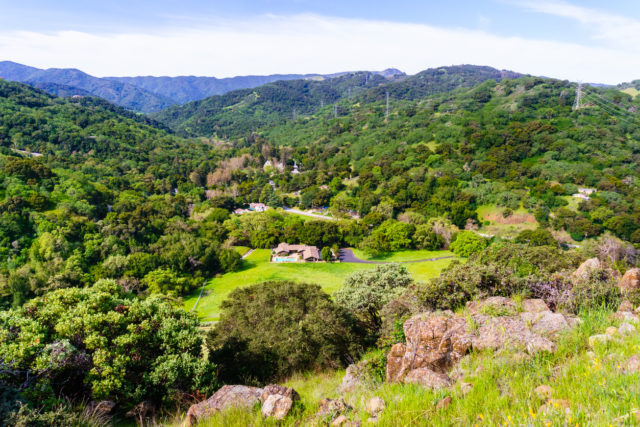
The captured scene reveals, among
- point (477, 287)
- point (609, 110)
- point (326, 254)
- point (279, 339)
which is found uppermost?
point (609, 110)

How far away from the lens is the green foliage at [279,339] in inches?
542

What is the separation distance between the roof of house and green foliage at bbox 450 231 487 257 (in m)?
21.1

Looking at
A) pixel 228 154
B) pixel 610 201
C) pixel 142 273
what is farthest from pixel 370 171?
pixel 228 154

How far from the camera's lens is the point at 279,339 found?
48.2 ft

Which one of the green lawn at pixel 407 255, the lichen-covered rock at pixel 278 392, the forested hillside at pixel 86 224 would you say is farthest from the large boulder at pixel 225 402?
the green lawn at pixel 407 255

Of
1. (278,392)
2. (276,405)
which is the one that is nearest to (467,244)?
(278,392)

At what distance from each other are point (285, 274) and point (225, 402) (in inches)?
1519

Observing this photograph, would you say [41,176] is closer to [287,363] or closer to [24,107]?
[287,363]

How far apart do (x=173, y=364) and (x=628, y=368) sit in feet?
37.6

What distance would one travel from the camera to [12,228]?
43.8m

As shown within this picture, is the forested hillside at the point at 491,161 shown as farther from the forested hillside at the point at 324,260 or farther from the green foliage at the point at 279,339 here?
the green foliage at the point at 279,339

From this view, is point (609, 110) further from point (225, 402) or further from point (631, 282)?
point (225, 402)

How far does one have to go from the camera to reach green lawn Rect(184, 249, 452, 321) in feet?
129

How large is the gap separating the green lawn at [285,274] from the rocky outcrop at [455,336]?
30.4m
